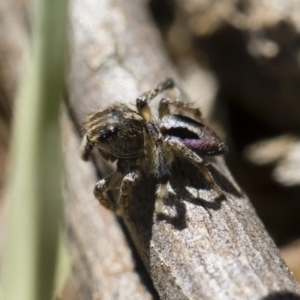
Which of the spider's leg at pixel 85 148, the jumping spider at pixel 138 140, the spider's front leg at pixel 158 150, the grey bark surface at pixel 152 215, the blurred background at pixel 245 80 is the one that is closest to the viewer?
the grey bark surface at pixel 152 215

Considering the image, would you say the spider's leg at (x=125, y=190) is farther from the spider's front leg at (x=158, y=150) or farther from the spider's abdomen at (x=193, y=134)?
the spider's abdomen at (x=193, y=134)

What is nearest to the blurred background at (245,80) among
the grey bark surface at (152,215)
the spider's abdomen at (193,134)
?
the grey bark surface at (152,215)

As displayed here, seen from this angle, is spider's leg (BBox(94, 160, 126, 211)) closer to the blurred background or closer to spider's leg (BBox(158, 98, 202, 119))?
spider's leg (BBox(158, 98, 202, 119))

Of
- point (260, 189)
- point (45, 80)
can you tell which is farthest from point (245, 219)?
point (260, 189)

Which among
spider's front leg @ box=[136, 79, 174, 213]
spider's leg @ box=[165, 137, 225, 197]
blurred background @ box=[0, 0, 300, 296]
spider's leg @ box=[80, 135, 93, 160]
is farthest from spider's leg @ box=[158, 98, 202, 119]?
blurred background @ box=[0, 0, 300, 296]

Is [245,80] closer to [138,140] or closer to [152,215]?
[138,140]

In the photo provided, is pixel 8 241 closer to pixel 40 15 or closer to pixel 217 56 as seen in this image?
pixel 40 15
